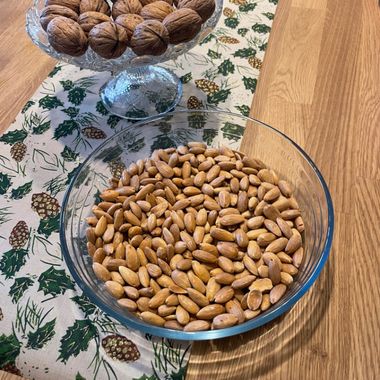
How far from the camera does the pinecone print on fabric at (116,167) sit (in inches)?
26.9

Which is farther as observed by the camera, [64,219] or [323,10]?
[323,10]

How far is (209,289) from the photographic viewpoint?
1.72ft

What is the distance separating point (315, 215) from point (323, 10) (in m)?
0.59

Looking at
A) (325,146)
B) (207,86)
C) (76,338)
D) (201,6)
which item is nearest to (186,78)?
(207,86)

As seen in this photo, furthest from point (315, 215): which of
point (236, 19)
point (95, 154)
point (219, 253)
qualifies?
point (236, 19)

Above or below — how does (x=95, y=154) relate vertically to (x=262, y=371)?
above

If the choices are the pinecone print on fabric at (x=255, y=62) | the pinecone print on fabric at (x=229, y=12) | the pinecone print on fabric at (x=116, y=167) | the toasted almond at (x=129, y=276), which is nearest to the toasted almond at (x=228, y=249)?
the toasted almond at (x=129, y=276)

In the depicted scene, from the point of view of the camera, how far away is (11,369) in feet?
1.67

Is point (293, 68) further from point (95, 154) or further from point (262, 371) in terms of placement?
point (262, 371)

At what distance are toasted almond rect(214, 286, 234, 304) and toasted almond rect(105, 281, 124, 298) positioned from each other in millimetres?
110

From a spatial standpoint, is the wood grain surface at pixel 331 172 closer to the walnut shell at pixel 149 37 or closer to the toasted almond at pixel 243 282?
→ the toasted almond at pixel 243 282

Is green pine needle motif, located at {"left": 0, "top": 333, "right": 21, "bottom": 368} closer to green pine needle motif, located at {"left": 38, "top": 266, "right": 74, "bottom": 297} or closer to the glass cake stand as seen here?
green pine needle motif, located at {"left": 38, "top": 266, "right": 74, "bottom": 297}

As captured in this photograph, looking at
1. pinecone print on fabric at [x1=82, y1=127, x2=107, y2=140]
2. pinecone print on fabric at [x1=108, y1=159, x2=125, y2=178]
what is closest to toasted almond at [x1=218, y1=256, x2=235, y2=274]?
pinecone print on fabric at [x1=108, y1=159, x2=125, y2=178]

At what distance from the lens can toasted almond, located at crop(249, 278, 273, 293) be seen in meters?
0.51
